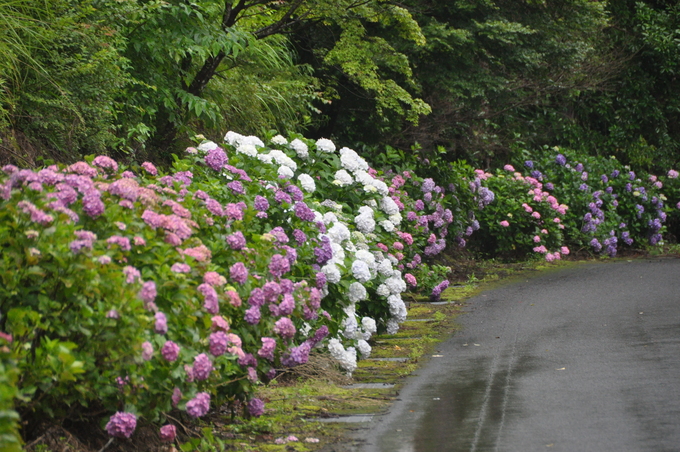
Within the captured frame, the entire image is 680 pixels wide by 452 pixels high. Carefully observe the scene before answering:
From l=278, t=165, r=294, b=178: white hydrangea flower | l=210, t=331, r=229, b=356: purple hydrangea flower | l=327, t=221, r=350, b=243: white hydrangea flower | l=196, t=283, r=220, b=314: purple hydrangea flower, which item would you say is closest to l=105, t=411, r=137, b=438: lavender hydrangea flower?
l=210, t=331, r=229, b=356: purple hydrangea flower

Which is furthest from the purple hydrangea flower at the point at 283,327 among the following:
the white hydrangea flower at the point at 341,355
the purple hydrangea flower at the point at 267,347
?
the white hydrangea flower at the point at 341,355

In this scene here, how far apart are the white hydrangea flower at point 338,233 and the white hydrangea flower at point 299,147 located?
1.43 meters

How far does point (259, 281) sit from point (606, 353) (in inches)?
120

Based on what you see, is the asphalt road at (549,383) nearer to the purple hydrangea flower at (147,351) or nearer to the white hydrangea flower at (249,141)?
the purple hydrangea flower at (147,351)

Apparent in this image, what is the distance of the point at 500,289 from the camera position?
10.5m

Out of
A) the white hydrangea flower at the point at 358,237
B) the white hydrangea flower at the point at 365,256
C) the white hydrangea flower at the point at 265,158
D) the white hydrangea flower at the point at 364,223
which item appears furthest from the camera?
the white hydrangea flower at the point at 364,223

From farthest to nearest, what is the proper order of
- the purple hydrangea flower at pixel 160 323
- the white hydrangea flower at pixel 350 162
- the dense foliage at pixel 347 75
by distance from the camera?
1. the white hydrangea flower at pixel 350 162
2. the dense foliage at pixel 347 75
3. the purple hydrangea flower at pixel 160 323

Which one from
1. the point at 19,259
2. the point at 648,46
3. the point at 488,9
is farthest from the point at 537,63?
the point at 19,259

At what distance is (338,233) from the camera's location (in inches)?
261

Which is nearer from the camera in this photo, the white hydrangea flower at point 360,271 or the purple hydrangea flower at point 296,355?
the purple hydrangea flower at point 296,355

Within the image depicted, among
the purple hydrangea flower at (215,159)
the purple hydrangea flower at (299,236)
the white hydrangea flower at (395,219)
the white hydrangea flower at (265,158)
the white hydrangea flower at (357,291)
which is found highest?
the purple hydrangea flower at (215,159)

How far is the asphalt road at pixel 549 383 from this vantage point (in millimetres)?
4312

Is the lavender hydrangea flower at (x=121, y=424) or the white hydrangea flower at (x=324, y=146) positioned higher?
the white hydrangea flower at (x=324, y=146)

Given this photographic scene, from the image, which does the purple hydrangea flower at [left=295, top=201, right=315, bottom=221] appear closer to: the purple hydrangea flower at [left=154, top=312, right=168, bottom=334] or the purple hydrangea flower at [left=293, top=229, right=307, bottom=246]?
the purple hydrangea flower at [left=293, top=229, right=307, bottom=246]
